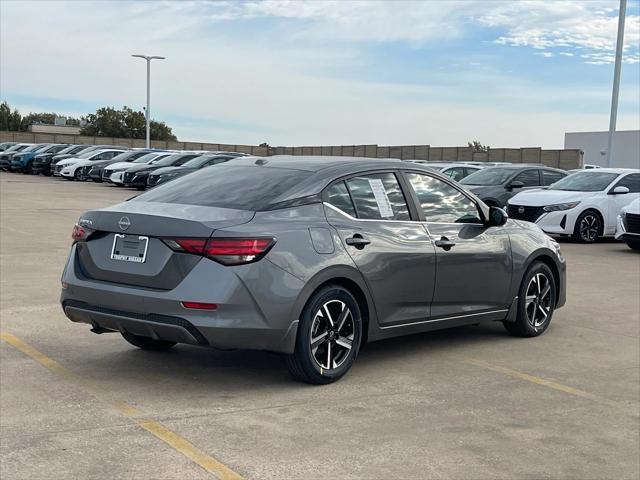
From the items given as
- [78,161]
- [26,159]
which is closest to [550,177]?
[78,161]

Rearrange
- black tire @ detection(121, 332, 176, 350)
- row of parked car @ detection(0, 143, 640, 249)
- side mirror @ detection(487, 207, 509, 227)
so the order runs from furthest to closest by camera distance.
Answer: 1. row of parked car @ detection(0, 143, 640, 249)
2. side mirror @ detection(487, 207, 509, 227)
3. black tire @ detection(121, 332, 176, 350)

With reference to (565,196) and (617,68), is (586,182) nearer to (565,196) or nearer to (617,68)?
(565,196)

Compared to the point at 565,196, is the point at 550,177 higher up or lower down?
higher up

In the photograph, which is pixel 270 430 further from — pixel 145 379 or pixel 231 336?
pixel 145 379

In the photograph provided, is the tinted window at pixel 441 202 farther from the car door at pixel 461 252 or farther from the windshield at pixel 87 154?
the windshield at pixel 87 154

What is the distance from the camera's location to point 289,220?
5754mm

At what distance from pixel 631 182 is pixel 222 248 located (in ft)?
47.7

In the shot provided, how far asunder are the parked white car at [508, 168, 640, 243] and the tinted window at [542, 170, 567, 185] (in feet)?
5.73

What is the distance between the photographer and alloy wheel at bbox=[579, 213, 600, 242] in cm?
1708

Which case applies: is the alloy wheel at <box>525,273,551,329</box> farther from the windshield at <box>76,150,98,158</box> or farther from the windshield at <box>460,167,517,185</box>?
the windshield at <box>76,150,98,158</box>

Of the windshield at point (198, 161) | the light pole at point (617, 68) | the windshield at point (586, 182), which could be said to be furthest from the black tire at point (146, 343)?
the light pole at point (617, 68)

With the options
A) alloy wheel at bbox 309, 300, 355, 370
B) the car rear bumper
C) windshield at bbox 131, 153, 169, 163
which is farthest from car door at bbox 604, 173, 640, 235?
windshield at bbox 131, 153, 169, 163

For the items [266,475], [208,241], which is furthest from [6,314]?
[266,475]

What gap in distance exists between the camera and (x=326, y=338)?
5.88m
